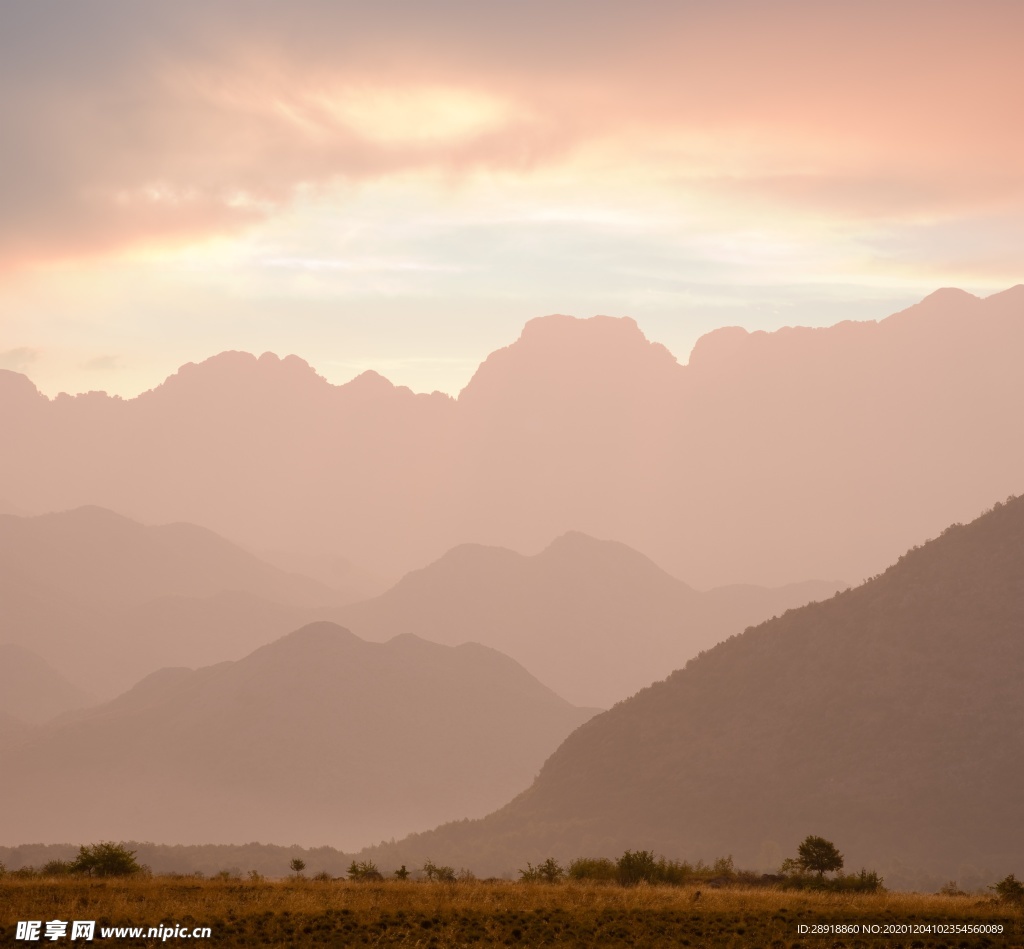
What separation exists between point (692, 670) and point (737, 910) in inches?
5326

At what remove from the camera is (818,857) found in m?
38.8

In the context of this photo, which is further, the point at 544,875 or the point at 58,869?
the point at 544,875

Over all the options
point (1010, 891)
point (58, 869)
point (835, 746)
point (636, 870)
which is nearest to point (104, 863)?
point (58, 869)

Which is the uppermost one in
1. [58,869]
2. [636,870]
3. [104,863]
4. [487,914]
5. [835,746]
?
[835,746]

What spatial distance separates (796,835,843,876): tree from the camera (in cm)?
3850

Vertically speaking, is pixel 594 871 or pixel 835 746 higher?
pixel 835 746

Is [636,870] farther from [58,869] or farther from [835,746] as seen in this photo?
[835,746]

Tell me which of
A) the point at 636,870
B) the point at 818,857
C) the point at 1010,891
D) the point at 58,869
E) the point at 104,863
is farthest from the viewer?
the point at 818,857

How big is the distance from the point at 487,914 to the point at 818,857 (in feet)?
55.9

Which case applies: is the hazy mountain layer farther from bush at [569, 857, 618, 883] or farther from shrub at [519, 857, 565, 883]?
shrub at [519, 857, 565, 883]

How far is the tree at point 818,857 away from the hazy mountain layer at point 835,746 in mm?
78017

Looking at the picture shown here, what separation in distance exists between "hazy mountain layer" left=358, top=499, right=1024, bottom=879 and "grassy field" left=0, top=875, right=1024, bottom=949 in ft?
295

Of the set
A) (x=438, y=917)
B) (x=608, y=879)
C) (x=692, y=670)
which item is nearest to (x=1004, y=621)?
(x=692, y=670)

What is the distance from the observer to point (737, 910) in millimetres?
27500
